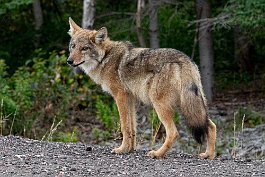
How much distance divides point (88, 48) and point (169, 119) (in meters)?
1.64

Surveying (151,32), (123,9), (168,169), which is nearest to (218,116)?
(151,32)

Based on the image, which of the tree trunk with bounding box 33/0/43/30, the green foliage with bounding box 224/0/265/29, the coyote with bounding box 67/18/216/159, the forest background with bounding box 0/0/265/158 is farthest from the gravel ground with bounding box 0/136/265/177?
the tree trunk with bounding box 33/0/43/30

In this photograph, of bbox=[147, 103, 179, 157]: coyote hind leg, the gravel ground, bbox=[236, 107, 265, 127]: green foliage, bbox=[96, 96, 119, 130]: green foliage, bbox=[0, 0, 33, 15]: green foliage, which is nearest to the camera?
the gravel ground

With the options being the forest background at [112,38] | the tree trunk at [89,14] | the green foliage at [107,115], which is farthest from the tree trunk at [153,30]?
the green foliage at [107,115]

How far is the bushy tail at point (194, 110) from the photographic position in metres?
9.45

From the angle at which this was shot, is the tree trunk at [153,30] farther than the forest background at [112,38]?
Yes

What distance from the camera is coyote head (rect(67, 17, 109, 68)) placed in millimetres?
10344

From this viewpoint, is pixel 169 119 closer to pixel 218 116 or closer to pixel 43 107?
pixel 43 107

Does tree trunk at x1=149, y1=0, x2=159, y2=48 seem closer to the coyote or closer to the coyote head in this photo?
the coyote

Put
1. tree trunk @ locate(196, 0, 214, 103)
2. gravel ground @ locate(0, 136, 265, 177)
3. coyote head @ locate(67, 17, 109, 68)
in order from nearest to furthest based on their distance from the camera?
gravel ground @ locate(0, 136, 265, 177), coyote head @ locate(67, 17, 109, 68), tree trunk @ locate(196, 0, 214, 103)

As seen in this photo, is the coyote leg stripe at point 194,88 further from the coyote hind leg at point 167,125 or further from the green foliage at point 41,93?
the green foliage at point 41,93

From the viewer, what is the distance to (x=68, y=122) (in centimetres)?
1848

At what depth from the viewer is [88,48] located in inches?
411

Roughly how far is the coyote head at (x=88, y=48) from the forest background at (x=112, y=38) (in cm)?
242
